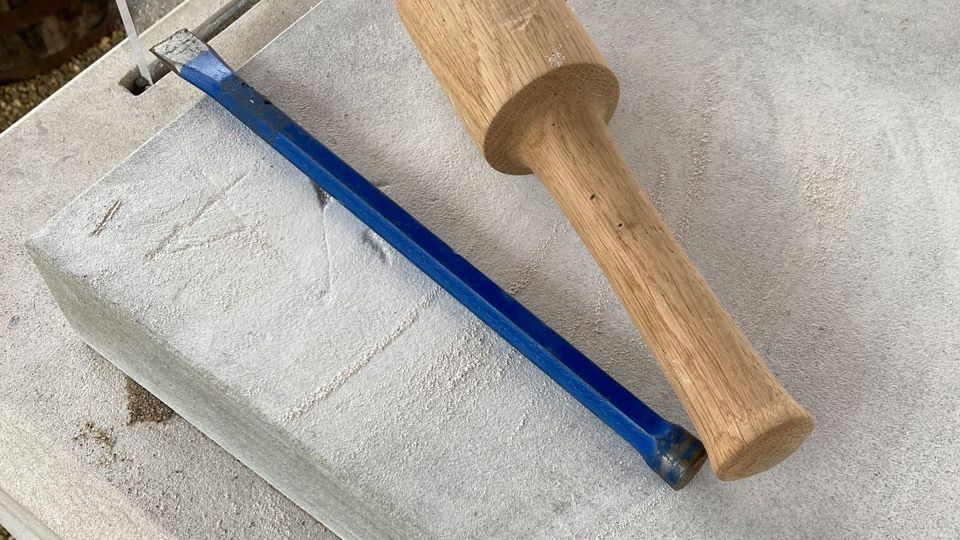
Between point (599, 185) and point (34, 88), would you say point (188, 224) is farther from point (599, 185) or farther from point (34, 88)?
point (34, 88)

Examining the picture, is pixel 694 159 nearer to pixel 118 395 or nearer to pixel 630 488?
pixel 630 488

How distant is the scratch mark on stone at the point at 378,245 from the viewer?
2.92ft

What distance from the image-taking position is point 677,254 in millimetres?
740

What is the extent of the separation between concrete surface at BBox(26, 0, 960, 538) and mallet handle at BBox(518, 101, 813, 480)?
4.7 inches

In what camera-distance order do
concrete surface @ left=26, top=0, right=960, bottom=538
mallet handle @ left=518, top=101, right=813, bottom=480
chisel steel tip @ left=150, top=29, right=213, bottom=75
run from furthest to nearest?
chisel steel tip @ left=150, top=29, right=213, bottom=75 → concrete surface @ left=26, top=0, right=960, bottom=538 → mallet handle @ left=518, top=101, right=813, bottom=480

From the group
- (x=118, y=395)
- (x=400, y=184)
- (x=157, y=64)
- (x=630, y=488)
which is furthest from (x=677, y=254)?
(x=157, y=64)

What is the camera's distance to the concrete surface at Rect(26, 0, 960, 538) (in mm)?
799

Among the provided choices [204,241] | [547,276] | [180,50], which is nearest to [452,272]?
[547,276]

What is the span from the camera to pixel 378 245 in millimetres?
897

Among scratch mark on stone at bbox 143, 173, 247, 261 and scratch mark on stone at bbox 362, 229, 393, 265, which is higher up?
scratch mark on stone at bbox 143, 173, 247, 261

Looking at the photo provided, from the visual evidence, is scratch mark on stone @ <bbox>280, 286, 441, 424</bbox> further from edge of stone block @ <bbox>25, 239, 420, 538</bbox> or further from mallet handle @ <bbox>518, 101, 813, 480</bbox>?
mallet handle @ <bbox>518, 101, 813, 480</bbox>

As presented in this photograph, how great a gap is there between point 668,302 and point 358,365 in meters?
0.27

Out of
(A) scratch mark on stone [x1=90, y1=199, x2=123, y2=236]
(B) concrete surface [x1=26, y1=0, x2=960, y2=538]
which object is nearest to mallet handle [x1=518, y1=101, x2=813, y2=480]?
(B) concrete surface [x1=26, y1=0, x2=960, y2=538]

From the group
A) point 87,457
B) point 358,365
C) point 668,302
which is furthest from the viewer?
point 87,457
